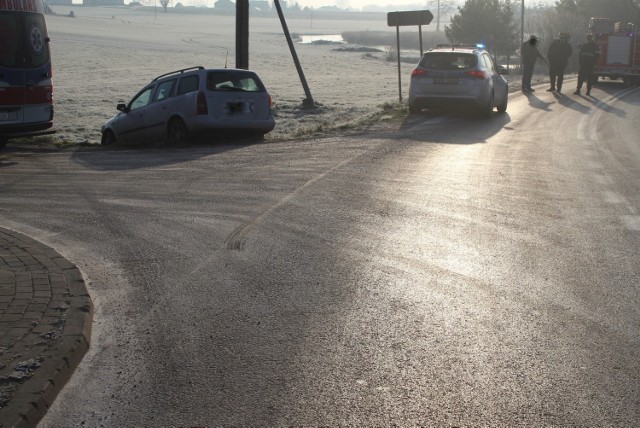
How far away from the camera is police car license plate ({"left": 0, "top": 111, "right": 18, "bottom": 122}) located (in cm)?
1494

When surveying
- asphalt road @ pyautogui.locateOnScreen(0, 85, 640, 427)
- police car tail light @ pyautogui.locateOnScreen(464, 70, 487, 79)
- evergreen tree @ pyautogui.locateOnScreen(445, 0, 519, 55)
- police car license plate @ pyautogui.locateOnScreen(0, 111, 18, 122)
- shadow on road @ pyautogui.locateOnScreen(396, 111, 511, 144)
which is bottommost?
asphalt road @ pyautogui.locateOnScreen(0, 85, 640, 427)

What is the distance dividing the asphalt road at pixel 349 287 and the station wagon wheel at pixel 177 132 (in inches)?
121

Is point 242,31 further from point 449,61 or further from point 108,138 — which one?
point 108,138

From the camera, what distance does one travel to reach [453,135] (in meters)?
18.2

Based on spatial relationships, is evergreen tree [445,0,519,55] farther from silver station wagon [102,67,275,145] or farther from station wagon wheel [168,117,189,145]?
station wagon wheel [168,117,189,145]

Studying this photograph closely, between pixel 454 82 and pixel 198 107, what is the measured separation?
696 cm

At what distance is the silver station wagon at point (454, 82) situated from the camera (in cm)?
2134

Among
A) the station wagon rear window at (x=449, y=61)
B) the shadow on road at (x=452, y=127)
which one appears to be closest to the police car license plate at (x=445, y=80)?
the station wagon rear window at (x=449, y=61)

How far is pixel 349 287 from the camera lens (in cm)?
707

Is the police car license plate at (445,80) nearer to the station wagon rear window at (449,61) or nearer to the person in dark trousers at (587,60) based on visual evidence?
the station wagon rear window at (449,61)

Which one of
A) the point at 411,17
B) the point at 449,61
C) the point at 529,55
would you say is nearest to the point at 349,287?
the point at 449,61

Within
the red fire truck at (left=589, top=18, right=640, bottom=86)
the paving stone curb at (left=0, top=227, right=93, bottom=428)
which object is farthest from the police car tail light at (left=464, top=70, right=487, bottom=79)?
the red fire truck at (left=589, top=18, right=640, bottom=86)

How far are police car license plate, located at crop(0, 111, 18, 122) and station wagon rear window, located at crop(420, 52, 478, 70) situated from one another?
10201mm

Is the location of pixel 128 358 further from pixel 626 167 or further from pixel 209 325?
pixel 626 167
